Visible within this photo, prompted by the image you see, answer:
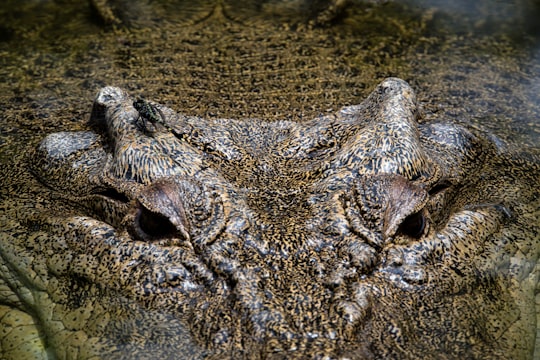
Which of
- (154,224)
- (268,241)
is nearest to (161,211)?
(154,224)

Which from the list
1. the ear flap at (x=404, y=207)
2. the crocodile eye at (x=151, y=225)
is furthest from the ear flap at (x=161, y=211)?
the ear flap at (x=404, y=207)

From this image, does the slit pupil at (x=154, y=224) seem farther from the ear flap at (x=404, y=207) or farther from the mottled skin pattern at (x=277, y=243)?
the ear flap at (x=404, y=207)

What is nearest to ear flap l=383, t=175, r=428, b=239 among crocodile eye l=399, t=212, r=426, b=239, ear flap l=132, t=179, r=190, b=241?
crocodile eye l=399, t=212, r=426, b=239

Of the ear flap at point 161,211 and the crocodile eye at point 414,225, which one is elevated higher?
the ear flap at point 161,211

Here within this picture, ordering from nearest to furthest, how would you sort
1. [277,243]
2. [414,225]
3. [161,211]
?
[277,243], [161,211], [414,225]

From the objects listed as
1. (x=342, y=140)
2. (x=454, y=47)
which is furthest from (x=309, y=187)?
(x=454, y=47)

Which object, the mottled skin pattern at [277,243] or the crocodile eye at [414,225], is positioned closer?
the mottled skin pattern at [277,243]

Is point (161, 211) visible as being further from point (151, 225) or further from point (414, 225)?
point (414, 225)
